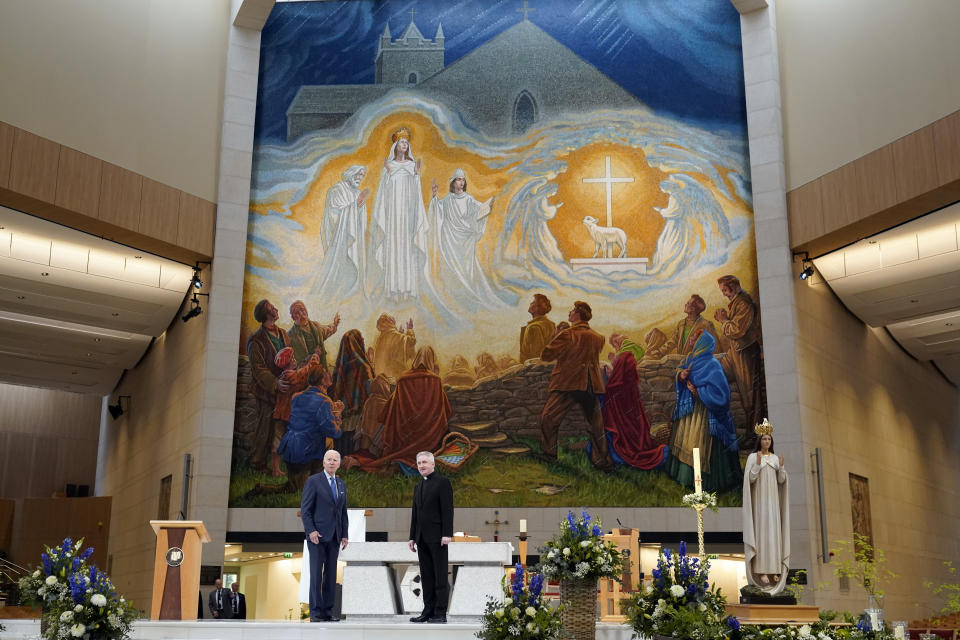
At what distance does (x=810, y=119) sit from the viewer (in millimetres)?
16375

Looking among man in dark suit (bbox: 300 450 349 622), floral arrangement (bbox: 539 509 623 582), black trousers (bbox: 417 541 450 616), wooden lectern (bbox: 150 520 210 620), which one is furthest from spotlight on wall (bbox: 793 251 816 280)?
wooden lectern (bbox: 150 520 210 620)

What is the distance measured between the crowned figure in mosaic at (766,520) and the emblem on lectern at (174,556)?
5.93 meters

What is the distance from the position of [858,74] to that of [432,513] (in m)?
10.5

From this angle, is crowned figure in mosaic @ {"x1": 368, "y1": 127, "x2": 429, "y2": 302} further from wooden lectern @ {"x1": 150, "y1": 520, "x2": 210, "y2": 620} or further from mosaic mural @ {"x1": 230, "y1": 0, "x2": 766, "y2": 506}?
wooden lectern @ {"x1": 150, "y1": 520, "x2": 210, "y2": 620}

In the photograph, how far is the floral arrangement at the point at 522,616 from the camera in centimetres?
689

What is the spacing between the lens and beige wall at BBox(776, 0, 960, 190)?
566 inches

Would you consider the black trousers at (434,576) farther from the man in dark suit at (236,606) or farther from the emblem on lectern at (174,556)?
the man in dark suit at (236,606)

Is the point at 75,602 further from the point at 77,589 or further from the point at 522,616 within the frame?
the point at 522,616

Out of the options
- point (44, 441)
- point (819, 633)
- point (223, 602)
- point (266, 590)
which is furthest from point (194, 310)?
point (44, 441)

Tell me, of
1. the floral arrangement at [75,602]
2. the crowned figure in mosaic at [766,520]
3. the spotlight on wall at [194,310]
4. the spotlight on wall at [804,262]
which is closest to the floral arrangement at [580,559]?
the crowned figure in mosaic at [766,520]

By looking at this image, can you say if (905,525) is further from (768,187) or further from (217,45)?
(217,45)

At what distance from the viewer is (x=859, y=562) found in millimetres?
15453

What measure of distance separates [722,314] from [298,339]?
23.8 ft

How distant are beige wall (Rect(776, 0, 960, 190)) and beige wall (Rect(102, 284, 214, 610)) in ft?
35.2
